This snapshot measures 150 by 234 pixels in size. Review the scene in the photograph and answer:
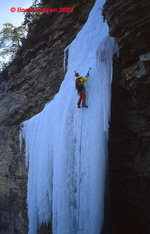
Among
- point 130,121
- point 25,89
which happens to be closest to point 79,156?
point 130,121

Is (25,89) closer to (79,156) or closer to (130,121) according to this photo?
(79,156)

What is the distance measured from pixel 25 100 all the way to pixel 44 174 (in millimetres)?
4233

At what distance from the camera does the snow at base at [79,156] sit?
2789mm

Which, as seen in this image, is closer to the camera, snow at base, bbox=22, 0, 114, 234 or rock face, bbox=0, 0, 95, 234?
snow at base, bbox=22, 0, 114, 234

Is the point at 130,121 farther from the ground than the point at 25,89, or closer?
closer

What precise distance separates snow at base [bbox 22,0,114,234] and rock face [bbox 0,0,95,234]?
174 cm

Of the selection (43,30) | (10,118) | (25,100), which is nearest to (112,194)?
(25,100)

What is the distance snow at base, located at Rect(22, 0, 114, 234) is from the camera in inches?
110

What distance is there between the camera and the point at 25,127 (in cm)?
638

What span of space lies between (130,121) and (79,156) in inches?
54.0

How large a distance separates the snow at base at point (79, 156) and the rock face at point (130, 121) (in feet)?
1.43

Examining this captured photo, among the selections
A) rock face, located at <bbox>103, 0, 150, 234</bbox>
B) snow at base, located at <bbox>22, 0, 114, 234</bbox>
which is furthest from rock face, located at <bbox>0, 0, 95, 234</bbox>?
rock face, located at <bbox>103, 0, 150, 234</bbox>

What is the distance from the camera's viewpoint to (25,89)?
297 inches

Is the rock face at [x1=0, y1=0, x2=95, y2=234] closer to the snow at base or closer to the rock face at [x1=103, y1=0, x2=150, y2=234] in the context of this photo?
the snow at base
